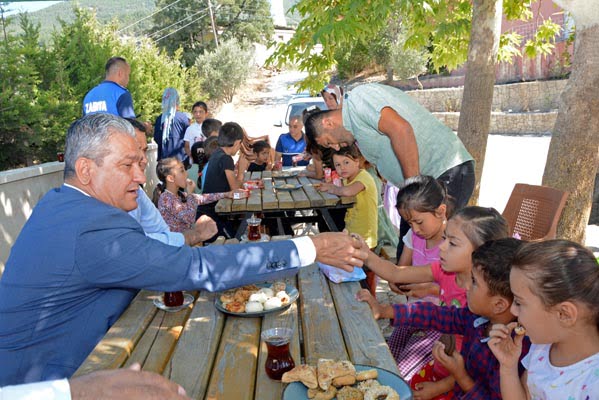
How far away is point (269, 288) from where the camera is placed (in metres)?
2.40

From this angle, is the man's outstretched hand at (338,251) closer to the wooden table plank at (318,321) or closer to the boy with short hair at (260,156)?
the wooden table plank at (318,321)

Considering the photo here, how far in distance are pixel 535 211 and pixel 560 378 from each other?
2519 millimetres

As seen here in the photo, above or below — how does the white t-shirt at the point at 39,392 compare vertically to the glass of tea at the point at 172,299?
above

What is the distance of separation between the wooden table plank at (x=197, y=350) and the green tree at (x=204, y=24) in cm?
3816

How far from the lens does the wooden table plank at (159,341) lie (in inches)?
73.0

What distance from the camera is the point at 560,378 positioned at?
1.67m

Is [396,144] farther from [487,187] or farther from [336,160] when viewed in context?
[487,187]

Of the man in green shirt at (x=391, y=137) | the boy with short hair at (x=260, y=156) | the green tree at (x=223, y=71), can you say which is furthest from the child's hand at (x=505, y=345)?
the green tree at (x=223, y=71)

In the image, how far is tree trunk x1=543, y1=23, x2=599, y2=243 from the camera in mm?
4309

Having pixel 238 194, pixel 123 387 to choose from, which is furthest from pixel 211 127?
pixel 123 387

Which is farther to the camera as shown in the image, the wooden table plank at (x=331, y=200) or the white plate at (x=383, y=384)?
the wooden table plank at (x=331, y=200)

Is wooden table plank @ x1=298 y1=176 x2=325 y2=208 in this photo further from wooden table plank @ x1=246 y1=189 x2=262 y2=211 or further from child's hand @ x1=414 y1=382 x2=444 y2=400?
child's hand @ x1=414 y1=382 x2=444 y2=400

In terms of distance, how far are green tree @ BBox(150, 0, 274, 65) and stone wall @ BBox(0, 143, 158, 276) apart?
3433cm

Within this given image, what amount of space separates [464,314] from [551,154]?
286 cm
